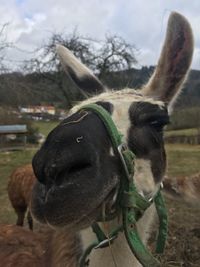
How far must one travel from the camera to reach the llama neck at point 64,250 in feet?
9.23

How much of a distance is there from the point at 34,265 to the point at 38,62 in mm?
26581

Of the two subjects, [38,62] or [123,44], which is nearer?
[38,62]

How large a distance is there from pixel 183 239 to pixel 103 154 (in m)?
5.75

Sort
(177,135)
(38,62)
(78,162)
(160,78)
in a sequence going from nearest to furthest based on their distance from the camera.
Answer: (78,162) → (160,78) → (38,62) → (177,135)

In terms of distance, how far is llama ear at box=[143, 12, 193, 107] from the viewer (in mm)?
2896

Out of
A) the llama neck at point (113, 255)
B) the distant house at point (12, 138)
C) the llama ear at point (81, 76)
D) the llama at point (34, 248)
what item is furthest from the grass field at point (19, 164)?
the llama neck at point (113, 255)

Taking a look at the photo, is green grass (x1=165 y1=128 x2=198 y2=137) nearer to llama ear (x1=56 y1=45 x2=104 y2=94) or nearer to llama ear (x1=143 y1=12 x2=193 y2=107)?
llama ear (x1=56 y1=45 x2=104 y2=94)

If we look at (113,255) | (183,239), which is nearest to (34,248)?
(113,255)

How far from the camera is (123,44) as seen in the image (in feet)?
103

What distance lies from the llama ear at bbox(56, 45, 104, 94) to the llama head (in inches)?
16.5

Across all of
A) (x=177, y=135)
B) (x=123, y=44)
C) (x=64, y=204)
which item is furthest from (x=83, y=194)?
(x=177, y=135)

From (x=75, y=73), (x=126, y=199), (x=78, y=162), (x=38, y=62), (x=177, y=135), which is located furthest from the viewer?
(x=177, y=135)

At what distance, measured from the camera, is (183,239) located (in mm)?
7594

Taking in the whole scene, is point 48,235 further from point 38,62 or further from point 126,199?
point 38,62
